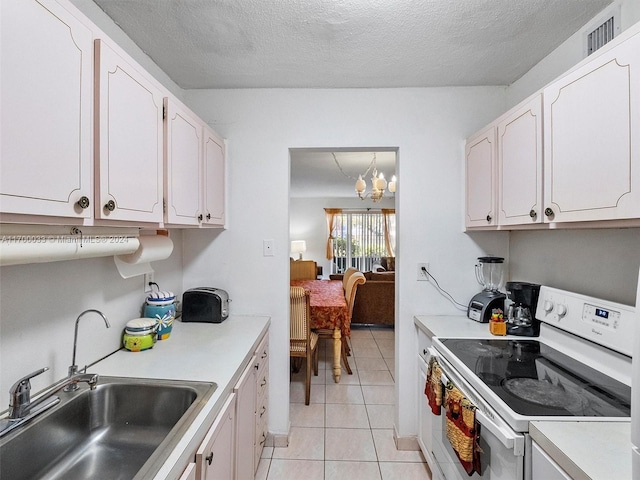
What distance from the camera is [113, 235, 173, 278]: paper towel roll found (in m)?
1.39

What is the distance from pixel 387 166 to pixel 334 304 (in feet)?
8.72

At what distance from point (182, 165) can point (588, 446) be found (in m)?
1.74

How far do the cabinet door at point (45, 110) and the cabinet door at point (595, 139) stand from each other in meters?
1.59

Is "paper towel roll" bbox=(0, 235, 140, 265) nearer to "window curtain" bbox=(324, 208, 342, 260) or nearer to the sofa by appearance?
the sofa

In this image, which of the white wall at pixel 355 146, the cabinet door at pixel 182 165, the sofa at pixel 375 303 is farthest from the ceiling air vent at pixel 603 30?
the sofa at pixel 375 303

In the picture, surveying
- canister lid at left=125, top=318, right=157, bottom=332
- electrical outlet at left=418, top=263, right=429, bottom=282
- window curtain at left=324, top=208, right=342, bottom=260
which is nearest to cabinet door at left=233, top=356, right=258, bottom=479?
canister lid at left=125, top=318, right=157, bottom=332

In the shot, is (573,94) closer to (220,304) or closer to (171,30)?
(171,30)

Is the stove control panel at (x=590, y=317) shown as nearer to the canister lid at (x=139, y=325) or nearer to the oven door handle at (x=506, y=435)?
the oven door handle at (x=506, y=435)

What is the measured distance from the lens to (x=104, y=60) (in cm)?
91

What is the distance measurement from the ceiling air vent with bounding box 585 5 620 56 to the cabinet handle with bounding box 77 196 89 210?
6.76ft

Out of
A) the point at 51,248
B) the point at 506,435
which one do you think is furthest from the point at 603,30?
the point at 51,248

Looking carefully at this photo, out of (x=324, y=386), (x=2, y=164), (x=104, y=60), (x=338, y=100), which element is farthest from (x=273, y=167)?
(x=324, y=386)

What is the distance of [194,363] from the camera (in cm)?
129

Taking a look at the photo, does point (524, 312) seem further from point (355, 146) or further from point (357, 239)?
point (357, 239)
